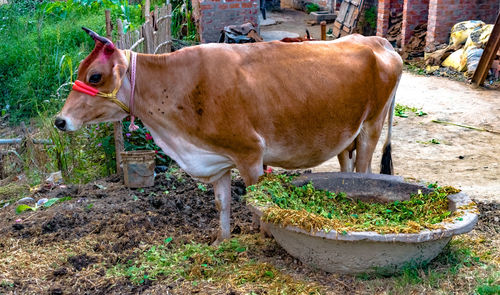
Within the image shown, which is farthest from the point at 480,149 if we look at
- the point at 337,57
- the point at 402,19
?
the point at 402,19

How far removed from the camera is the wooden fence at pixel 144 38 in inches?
246

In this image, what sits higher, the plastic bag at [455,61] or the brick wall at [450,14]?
the brick wall at [450,14]

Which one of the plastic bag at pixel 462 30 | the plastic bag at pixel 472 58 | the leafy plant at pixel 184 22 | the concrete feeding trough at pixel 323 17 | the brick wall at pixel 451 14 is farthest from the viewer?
the concrete feeding trough at pixel 323 17

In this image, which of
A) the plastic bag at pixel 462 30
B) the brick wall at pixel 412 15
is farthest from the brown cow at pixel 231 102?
the brick wall at pixel 412 15

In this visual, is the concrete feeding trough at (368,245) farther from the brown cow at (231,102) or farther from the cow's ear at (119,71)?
the cow's ear at (119,71)

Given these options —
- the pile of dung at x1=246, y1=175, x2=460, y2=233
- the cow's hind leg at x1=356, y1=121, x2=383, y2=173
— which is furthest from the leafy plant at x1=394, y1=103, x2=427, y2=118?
the pile of dung at x1=246, y1=175, x2=460, y2=233

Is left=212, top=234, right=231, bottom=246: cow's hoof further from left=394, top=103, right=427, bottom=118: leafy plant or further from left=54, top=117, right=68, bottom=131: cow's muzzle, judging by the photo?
left=394, top=103, right=427, bottom=118: leafy plant

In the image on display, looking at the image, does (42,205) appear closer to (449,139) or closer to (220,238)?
(220,238)

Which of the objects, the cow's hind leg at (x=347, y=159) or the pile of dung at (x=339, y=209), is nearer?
the pile of dung at (x=339, y=209)

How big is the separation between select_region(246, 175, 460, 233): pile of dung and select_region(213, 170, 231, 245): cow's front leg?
44 centimetres

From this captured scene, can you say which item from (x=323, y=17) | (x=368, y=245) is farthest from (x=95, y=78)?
(x=323, y=17)

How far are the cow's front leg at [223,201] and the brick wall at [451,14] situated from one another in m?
9.35

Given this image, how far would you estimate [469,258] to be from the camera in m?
4.14

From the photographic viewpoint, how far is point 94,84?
4109 mm
